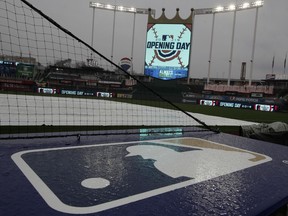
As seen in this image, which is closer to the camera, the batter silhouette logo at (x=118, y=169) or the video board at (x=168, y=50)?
the batter silhouette logo at (x=118, y=169)

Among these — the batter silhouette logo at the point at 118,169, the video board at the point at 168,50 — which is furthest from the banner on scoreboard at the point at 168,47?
the batter silhouette logo at the point at 118,169

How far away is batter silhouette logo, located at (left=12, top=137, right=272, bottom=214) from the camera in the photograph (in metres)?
1.51

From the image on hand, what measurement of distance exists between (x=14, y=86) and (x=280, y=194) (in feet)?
97.3

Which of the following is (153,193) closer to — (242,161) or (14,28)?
(242,161)

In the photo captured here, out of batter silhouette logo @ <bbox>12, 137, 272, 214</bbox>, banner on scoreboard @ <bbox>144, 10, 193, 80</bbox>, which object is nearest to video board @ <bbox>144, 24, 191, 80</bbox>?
banner on scoreboard @ <bbox>144, 10, 193, 80</bbox>

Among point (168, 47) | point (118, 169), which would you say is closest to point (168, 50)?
point (168, 47)

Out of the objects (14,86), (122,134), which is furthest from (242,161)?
(14,86)

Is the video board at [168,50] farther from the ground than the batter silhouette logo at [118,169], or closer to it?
farther from the ground

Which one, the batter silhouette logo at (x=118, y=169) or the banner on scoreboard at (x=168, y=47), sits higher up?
the banner on scoreboard at (x=168, y=47)

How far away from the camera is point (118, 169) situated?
82.5 inches

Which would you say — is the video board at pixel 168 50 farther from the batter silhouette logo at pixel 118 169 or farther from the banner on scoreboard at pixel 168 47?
the batter silhouette logo at pixel 118 169

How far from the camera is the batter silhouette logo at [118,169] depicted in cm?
151

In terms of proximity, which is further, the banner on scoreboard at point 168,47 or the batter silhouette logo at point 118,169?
the banner on scoreboard at point 168,47

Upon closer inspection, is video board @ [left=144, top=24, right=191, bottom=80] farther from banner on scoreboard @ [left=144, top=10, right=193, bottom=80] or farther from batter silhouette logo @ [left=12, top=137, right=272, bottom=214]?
batter silhouette logo @ [left=12, top=137, right=272, bottom=214]
